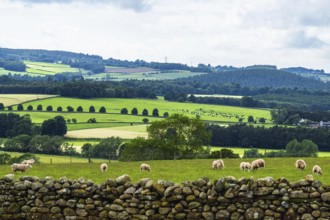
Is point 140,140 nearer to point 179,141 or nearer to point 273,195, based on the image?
point 179,141

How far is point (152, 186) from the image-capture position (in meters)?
21.9

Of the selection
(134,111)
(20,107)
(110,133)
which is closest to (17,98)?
(20,107)

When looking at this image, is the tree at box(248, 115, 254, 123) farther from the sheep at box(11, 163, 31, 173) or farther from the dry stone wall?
the dry stone wall

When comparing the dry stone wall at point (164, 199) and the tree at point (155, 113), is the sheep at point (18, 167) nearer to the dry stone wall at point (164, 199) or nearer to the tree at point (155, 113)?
the dry stone wall at point (164, 199)

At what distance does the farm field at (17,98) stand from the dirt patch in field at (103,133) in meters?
51.3

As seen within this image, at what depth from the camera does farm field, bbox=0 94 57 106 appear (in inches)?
6530

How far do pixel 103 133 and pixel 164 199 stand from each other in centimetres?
9229

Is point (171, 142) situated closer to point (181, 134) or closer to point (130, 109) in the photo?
point (181, 134)

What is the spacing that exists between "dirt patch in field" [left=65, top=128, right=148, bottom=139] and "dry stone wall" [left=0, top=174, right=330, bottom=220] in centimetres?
8567

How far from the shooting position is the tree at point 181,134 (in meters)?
69.9

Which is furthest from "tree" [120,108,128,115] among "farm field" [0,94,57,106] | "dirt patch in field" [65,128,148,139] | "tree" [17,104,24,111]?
"dirt patch in field" [65,128,148,139]

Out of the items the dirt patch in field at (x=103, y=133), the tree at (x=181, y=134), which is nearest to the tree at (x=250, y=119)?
the dirt patch in field at (x=103, y=133)

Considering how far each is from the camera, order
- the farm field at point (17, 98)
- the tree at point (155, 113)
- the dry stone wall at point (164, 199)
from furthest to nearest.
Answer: the farm field at point (17, 98), the tree at point (155, 113), the dry stone wall at point (164, 199)

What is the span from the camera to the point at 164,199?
2170cm
